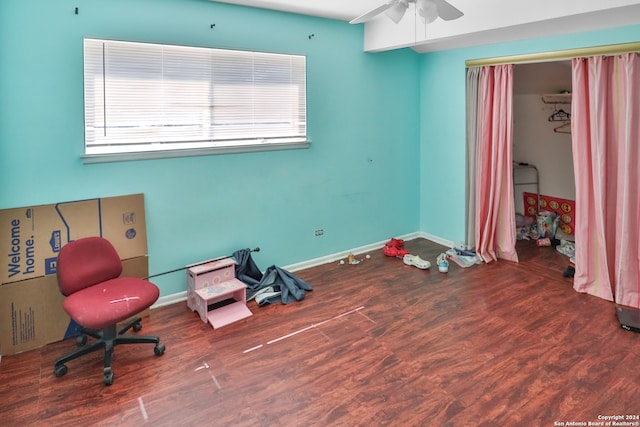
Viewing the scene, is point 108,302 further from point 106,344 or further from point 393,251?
point 393,251

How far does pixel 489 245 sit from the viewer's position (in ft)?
15.3


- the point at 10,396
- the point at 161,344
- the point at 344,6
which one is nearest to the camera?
the point at 10,396

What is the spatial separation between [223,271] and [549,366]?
2.52 m

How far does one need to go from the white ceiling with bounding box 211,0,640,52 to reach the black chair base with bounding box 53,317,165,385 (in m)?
2.75

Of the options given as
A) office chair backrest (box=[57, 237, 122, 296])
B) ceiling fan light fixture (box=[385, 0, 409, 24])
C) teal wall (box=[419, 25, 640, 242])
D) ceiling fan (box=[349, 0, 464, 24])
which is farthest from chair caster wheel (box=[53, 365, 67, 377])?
teal wall (box=[419, 25, 640, 242])

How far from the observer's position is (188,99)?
3.54 m

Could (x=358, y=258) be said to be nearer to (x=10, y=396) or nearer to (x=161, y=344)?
(x=161, y=344)

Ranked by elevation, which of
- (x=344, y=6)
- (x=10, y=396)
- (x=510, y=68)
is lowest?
(x=10, y=396)

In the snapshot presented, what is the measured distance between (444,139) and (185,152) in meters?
3.00

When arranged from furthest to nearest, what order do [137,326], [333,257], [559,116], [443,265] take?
[559,116] < [333,257] < [443,265] < [137,326]

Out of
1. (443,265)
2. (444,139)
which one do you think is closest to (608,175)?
(443,265)

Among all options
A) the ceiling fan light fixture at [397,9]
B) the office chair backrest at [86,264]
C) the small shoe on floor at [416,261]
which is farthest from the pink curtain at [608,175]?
the office chair backrest at [86,264]

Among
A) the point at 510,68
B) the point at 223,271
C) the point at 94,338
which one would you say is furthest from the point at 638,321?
the point at 94,338

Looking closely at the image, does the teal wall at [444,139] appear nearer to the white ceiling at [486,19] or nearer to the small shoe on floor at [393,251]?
the white ceiling at [486,19]
